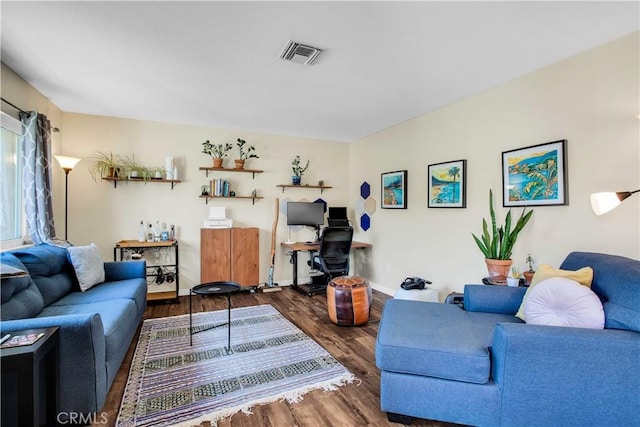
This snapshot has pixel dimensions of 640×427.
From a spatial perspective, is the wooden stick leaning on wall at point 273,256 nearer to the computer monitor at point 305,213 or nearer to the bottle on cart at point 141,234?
the computer monitor at point 305,213

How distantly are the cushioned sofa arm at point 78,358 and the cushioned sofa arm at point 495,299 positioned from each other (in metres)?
2.46

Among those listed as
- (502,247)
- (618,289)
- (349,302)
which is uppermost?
(502,247)

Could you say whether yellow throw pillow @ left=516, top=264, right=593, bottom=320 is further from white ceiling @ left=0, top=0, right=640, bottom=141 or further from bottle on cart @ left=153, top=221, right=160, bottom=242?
bottle on cart @ left=153, top=221, right=160, bottom=242

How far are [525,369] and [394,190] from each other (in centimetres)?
302

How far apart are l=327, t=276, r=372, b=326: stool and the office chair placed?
901 millimetres

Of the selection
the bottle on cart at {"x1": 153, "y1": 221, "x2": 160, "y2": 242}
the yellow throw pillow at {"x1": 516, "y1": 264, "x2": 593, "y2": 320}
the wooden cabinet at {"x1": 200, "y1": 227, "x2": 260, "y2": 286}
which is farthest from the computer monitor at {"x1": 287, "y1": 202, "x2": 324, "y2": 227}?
the yellow throw pillow at {"x1": 516, "y1": 264, "x2": 593, "y2": 320}

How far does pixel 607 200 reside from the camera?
194 centimetres

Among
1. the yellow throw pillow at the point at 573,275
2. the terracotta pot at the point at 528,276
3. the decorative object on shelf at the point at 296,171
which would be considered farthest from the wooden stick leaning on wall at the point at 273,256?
the yellow throw pillow at the point at 573,275

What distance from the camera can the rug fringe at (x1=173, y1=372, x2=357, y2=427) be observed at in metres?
1.74

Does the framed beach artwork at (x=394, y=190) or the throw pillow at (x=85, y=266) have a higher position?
the framed beach artwork at (x=394, y=190)

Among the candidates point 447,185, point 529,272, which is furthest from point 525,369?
point 447,185

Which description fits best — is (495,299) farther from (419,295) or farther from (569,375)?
(419,295)

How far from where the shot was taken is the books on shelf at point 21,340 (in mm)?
1379

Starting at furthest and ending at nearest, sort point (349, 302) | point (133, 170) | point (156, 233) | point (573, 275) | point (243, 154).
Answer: point (243, 154) → point (156, 233) → point (133, 170) → point (349, 302) → point (573, 275)
